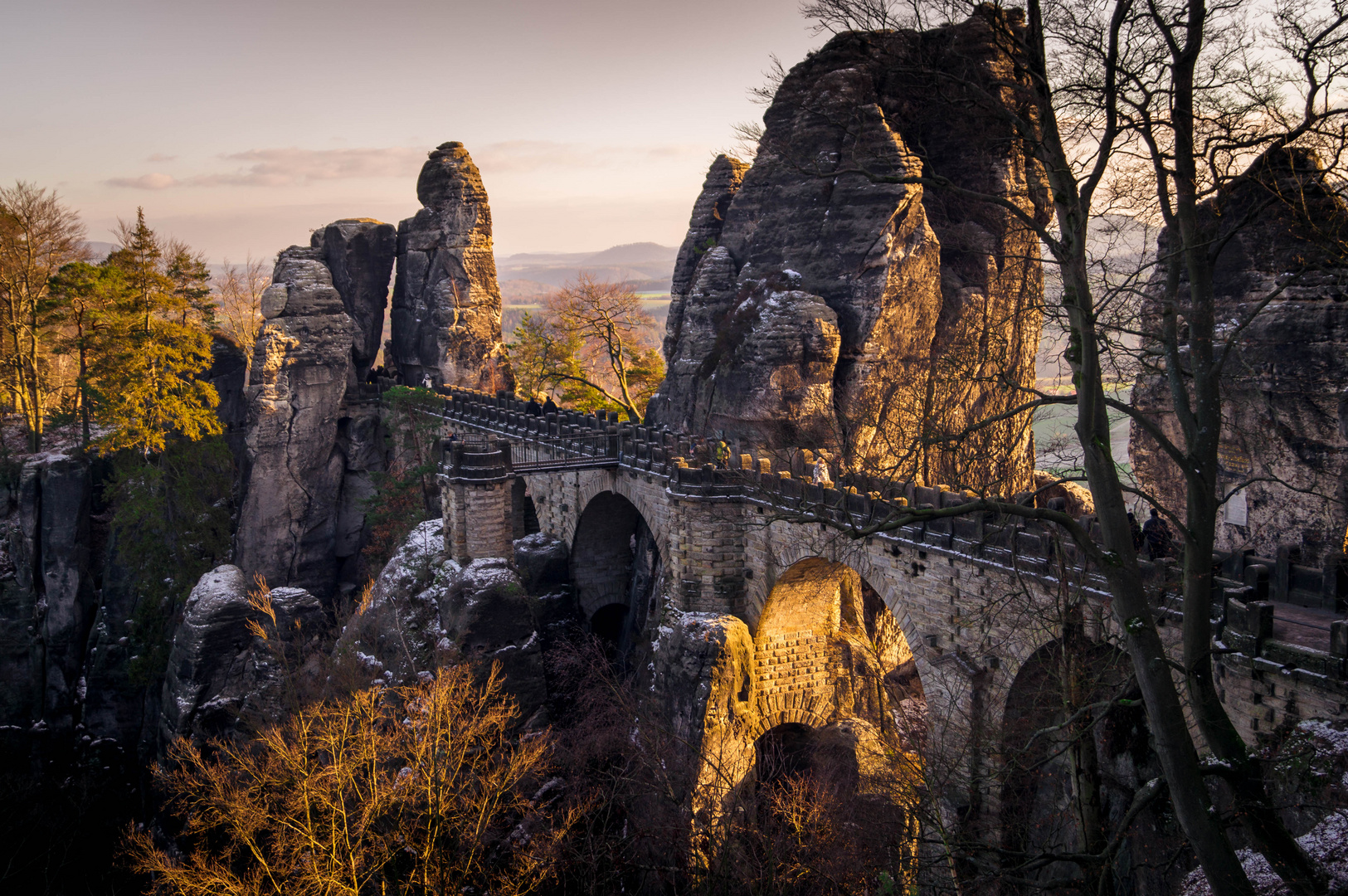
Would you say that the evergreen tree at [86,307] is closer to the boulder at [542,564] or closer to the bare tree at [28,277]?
the bare tree at [28,277]

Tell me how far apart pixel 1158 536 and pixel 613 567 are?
18.5 metres

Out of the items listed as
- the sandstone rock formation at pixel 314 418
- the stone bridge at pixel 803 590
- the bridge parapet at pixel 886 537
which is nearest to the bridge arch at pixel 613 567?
the stone bridge at pixel 803 590

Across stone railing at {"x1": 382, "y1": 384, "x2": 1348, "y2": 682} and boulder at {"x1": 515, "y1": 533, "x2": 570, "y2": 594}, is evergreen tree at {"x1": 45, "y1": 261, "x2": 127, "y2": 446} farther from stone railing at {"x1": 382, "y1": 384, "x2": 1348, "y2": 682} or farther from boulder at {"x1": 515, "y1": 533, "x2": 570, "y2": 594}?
boulder at {"x1": 515, "y1": 533, "x2": 570, "y2": 594}

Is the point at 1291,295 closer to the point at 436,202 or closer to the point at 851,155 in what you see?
the point at 851,155

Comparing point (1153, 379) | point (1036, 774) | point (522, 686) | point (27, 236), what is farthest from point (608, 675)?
point (27, 236)

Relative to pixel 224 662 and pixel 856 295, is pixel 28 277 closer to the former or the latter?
pixel 224 662

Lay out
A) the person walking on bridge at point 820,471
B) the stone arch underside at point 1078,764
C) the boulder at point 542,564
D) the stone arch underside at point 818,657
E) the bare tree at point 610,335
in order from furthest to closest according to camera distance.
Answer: the bare tree at point 610,335, the boulder at point 542,564, the stone arch underside at point 818,657, the person walking on bridge at point 820,471, the stone arch underside at point 1078,764

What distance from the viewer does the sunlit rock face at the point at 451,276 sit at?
1619 inches

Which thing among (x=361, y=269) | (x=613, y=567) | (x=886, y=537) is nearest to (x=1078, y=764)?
(x=886, y=537)

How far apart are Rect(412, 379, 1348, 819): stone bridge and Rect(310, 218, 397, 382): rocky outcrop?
35.1 ft

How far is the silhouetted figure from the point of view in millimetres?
15625

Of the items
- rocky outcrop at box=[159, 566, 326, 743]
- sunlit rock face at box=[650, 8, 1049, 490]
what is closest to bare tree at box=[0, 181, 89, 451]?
rocky outcrop at box=[159, 566, 326, 743]

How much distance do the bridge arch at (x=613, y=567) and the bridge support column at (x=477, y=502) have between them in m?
3.35

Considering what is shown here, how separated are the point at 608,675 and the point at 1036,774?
43.1 ft
